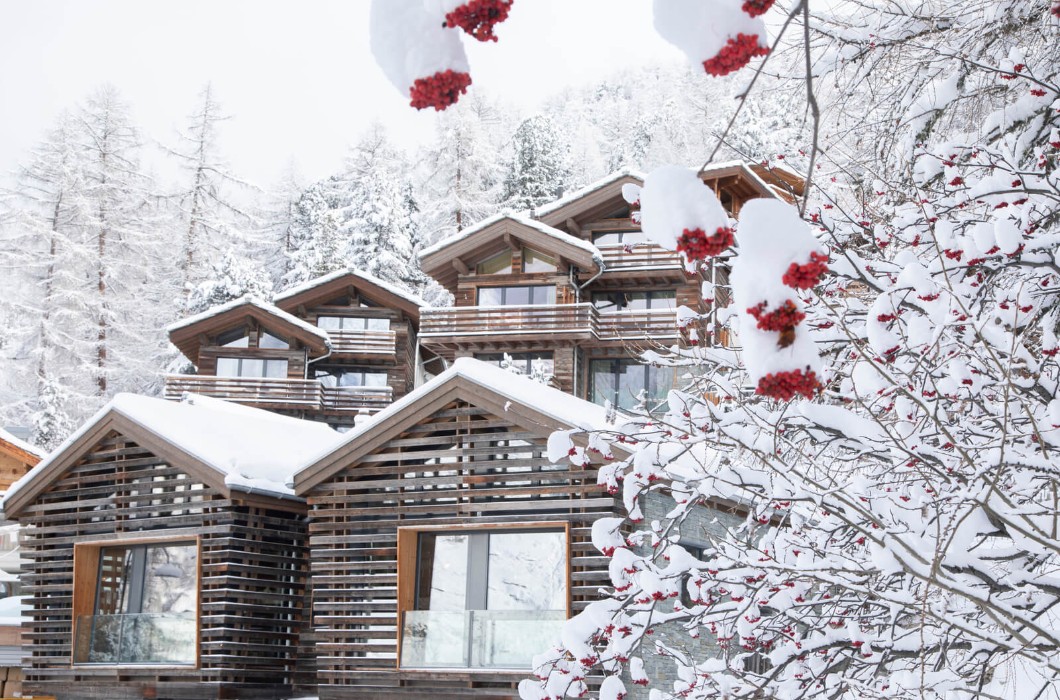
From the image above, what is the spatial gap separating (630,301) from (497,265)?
3836mm

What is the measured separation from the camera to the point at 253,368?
34125 millimetres

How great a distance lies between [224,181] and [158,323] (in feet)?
22.4

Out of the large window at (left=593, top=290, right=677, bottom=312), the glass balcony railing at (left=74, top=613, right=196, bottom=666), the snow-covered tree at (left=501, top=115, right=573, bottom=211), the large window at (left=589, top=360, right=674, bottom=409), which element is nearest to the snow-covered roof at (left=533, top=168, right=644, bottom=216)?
the large window at (left=593, top=290, right=677, bottom=312)

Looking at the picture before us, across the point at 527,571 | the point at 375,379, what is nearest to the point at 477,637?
the point at 527,571

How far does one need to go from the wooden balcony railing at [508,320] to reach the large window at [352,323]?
4.89m

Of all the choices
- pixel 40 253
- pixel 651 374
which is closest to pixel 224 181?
pixel 40 253

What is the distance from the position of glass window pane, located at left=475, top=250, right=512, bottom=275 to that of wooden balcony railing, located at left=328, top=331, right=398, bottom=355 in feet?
15.9

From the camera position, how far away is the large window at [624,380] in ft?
95.0

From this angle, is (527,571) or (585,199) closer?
(527,571)

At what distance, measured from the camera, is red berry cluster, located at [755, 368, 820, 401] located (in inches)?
88.9

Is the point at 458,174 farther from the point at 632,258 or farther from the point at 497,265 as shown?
the point at 632,258

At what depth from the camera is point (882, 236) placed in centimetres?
653

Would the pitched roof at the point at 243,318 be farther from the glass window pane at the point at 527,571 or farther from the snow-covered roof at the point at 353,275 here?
the glass window pane at the point at 527,571

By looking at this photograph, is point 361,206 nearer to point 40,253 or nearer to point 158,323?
point 158,323
